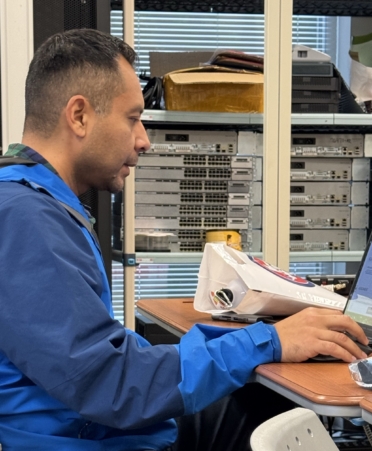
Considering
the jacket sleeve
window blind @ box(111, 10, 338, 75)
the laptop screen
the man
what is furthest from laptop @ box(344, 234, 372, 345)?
window blind @ box(111, 10, 338, 75)

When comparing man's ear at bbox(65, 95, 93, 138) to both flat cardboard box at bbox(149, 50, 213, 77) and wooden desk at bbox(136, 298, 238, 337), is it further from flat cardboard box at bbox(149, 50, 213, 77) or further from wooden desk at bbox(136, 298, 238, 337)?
flat cardboard box at bbox(149, 50, 213, 77)

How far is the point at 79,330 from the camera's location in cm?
114

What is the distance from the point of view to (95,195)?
8.73 ft

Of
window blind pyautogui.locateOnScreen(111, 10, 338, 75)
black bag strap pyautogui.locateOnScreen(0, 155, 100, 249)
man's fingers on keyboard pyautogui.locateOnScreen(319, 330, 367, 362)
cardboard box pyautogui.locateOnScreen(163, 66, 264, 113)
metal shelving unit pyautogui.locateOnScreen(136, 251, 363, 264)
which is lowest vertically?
metal shelving unit pyautogui.locateOnScreen(136, 251, 363, 264)

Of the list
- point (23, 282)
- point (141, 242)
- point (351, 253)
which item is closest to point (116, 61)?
point (23, 282)

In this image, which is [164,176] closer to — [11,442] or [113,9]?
[113,9]

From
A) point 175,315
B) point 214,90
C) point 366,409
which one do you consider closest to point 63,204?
point 366,409

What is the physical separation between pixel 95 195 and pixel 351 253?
1.10 metres

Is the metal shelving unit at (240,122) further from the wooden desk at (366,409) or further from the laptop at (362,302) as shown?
the wooden desk at (366,409)

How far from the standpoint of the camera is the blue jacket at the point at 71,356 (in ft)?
3.75

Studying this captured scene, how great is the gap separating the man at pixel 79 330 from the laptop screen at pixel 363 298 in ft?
0.52

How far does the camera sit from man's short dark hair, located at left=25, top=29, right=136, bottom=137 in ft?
4.71

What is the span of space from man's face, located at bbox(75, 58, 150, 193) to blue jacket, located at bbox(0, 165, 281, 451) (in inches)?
6.7

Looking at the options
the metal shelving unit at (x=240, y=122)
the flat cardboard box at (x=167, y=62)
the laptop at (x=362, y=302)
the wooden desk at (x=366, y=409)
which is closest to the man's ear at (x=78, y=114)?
the laptop at (x=362, y=302)
